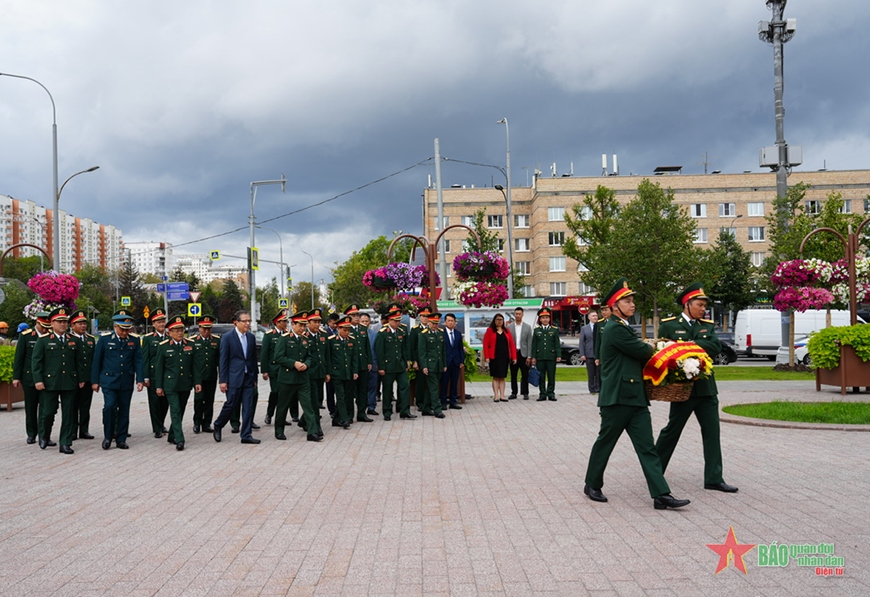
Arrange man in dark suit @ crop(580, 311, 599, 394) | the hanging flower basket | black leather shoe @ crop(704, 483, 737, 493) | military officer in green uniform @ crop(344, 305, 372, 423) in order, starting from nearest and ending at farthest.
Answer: black leather shoe @ crop(704, 483, 737, 493) → military officer in green uniform @ crop(344, 305, 372, 423) → the hanging flower basket → man in dark suit @ crop(580, 311, 599, 394)

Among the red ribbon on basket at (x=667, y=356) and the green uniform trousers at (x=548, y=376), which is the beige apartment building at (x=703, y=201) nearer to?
the green uniform trousers at (x=548, y=376)

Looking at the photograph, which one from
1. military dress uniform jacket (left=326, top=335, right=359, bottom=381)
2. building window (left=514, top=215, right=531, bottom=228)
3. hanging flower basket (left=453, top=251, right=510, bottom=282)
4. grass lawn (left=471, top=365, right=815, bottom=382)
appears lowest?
grass lawn (left=471, top=365, right=815, bottom=382)

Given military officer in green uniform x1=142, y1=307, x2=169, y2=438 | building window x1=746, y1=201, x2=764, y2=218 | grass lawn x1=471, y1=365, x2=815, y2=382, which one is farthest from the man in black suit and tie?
building window x1=746, y1=201, x2=764, y2=218

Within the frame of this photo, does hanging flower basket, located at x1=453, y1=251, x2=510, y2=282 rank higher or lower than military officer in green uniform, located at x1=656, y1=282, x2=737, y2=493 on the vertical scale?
higher

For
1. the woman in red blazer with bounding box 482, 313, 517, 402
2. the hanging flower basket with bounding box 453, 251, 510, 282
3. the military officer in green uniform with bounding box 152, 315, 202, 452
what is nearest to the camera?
the military officer in green uniform with bounding box 152, 315, 202, 452

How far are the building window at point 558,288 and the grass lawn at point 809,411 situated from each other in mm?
55181

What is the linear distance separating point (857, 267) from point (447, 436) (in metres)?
14.7

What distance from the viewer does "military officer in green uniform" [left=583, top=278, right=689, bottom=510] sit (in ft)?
21.2

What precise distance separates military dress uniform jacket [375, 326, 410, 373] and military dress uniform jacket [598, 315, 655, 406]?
23.8ft

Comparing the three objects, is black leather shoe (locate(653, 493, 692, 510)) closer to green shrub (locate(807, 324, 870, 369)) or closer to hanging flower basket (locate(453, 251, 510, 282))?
hanging flower basket (locate(453, 251, 510, 282))

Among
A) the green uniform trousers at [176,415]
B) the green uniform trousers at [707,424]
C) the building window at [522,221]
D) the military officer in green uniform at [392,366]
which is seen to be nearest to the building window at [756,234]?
the building window at [522,221]

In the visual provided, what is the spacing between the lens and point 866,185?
68.3 metres

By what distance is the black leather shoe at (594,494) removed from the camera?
21.7 ft

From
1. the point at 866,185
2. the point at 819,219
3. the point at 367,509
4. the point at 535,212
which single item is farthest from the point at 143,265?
the point at 367,509
